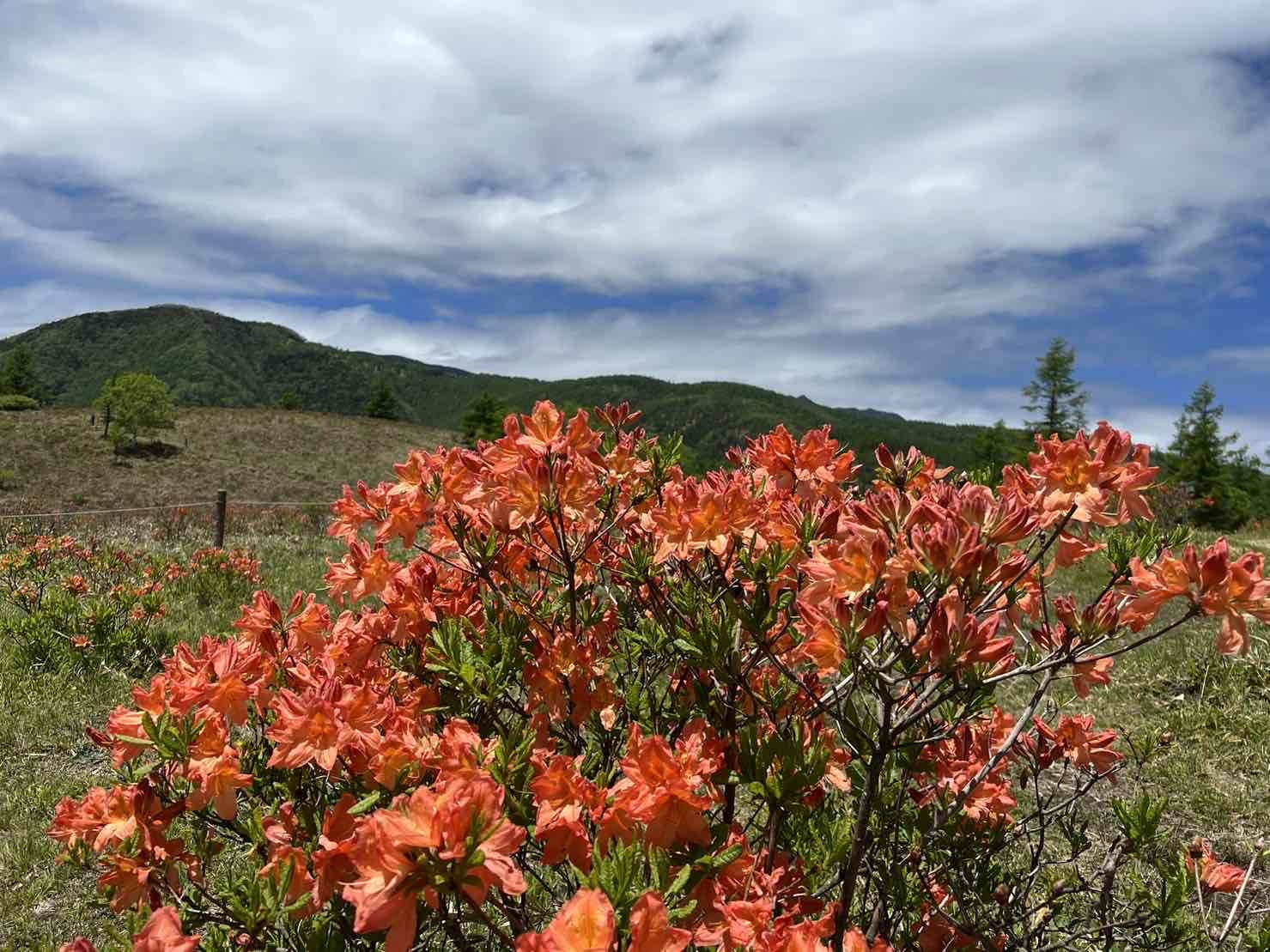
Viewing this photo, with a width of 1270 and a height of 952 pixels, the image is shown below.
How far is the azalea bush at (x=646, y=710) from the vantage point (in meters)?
1.17

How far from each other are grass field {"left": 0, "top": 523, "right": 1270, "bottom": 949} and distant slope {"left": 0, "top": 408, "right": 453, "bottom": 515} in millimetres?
20434

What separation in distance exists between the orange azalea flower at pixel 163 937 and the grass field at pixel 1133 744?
178cm

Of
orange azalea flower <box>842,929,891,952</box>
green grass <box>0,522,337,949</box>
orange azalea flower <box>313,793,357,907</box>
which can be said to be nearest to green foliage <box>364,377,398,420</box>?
green grass <box>0,522,337,949</box>

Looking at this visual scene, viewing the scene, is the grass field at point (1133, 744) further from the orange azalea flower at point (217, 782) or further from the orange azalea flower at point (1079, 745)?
the orange azalea flower at point (217, 782)

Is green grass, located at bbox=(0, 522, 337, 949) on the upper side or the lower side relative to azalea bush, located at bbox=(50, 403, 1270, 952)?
lower

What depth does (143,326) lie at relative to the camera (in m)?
165

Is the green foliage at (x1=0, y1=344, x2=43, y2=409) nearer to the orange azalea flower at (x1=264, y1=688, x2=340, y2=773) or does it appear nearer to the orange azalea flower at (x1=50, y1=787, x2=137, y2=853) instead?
the orange azalea flower at (x1=50, y1=787, x2=137, y2=853)

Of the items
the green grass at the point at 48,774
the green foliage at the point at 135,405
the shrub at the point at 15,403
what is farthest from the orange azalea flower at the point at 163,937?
the shrub at the point at 15,403

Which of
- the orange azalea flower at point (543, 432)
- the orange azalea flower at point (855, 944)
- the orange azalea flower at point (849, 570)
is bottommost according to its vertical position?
the orange azalea flower at point (855, 944)

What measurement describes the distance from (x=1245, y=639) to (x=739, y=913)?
91cm

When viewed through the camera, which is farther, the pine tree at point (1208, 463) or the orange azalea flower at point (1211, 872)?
the pine tree at point (1208, 463)

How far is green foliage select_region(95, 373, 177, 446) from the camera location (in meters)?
29.9

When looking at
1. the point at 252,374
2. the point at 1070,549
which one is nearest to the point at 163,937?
the point at 1070,549

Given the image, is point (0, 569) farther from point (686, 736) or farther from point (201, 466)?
point (201, 466)
